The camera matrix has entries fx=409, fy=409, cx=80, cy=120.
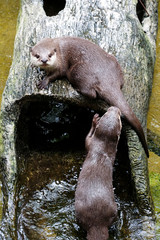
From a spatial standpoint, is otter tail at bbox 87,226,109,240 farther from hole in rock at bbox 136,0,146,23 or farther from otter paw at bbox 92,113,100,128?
hole in rock at bbox 136,0,146,23

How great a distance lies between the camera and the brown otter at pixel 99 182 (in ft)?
8.44

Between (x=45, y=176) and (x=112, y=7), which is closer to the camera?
(x=45, y=176)

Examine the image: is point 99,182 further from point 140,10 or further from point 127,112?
point 140,10

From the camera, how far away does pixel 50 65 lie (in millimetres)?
3039

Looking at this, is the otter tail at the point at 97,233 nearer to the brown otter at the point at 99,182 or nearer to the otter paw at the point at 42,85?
the brown otter at the point at 99,182

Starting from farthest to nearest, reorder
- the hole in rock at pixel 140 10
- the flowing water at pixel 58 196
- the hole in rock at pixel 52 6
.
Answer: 1. the hole in rock at pixel 140 10
2. the hole in rock at pixel 52 6
3. the flowing water at pixel 58 196

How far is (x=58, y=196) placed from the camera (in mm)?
3082

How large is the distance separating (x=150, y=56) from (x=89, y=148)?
1.24 metres

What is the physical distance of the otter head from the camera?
2.99 meters

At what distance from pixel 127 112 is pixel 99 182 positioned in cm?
55

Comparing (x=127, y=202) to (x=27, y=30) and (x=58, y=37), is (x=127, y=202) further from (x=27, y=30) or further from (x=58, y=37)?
(x=27, y=30)

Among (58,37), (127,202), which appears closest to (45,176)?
(127,202)

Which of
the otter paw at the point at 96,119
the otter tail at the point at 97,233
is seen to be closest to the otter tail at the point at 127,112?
the otter paw at the point at 96,119

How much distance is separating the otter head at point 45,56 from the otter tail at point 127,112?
0.50m
